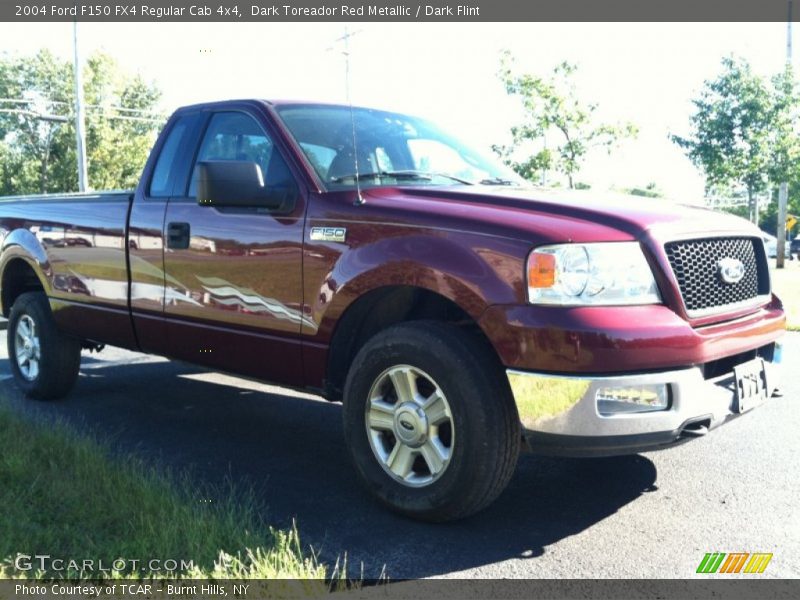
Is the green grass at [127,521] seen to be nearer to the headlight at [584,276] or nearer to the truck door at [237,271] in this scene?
the truck door at [237,271]

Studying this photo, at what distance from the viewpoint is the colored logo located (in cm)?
289

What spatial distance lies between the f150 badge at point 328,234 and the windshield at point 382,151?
28cm

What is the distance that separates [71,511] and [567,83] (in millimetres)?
19244

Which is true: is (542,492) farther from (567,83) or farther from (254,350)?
(567,83)

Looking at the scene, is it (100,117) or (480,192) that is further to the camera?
(100,117)

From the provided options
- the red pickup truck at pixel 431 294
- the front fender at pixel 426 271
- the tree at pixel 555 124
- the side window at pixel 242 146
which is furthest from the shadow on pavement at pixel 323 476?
the tree at pixel 555 124

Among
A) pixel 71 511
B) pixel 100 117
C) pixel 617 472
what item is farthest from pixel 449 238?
pixel 100 117

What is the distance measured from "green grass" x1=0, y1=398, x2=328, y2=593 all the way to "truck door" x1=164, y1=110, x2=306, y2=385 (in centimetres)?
72

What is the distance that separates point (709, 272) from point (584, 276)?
694 mm

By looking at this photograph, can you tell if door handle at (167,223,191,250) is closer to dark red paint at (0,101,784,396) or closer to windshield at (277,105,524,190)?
dark red paint at (0,101,784,396)

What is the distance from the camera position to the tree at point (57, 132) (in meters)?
35.2

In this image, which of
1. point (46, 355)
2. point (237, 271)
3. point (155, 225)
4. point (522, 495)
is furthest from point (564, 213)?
point (46, 355)

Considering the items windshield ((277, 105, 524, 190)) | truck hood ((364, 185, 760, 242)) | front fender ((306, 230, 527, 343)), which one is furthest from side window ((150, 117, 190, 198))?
truck hood ((364, 185, 760, 242))

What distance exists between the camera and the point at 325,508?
354 centimetres
